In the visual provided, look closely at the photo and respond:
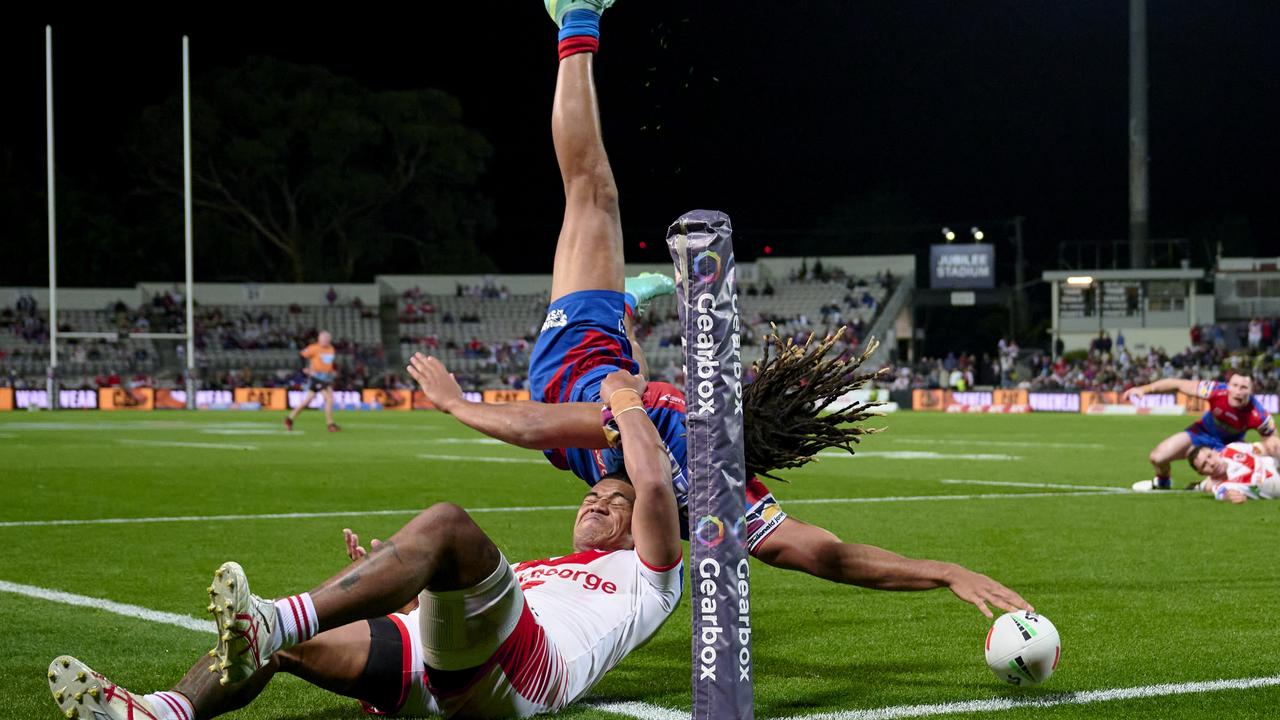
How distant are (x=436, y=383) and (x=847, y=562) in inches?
61.8

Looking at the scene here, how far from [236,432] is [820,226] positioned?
64.7 metres

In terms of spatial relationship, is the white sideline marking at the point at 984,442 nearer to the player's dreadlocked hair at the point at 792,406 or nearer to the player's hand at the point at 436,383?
the player's dreadlocked hair at the point at 792,406

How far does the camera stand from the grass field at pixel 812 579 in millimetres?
5031

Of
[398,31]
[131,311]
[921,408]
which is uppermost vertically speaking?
[398,31]

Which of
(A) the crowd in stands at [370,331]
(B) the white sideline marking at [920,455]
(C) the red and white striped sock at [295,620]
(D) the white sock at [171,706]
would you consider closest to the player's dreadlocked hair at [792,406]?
(C) the red and white striped sock at [295,620]

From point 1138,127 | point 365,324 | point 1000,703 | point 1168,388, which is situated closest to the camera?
point 1000,703

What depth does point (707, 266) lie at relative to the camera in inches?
130

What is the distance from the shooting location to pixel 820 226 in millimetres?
87750

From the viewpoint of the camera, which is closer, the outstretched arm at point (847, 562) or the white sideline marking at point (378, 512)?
the outstretched arm at point (847, 562)

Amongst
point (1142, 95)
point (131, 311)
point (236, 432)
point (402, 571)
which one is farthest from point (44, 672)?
point (131, 311)

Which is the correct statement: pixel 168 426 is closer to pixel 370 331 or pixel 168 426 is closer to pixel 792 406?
pixel 792 406

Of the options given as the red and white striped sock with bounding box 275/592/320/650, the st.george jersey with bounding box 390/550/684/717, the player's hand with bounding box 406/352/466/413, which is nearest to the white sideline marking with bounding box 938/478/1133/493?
the st.george jersey with bounding box 390/550/684/717

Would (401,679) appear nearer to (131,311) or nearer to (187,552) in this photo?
(187,552)

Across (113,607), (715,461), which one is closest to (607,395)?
(715,461)
